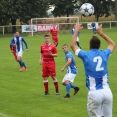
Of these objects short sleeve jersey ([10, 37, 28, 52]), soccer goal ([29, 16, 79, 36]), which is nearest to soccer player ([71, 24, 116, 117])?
short sleeve jersey ([10, 37, 28, 52])

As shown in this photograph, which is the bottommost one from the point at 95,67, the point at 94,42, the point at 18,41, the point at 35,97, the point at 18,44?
the point at 35,97

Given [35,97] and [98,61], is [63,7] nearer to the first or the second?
[35,97]

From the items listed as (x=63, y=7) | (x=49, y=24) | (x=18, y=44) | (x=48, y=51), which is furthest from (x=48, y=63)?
(x=63, y=7)

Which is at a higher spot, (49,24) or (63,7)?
(63,7)

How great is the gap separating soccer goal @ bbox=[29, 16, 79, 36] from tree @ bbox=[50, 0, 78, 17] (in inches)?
796

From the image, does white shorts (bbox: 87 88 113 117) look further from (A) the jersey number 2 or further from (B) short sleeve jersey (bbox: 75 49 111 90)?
(A) the jersey number 2

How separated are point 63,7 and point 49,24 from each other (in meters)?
31.3

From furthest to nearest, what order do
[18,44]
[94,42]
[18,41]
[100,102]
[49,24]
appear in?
[49,24], [18,44], [18,41], [94,42], [100,102]

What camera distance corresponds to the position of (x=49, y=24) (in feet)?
173

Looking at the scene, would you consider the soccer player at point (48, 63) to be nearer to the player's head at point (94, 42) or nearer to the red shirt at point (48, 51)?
the red shirt at point (48, 51)

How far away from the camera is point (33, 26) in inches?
2021

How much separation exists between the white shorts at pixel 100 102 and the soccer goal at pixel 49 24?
44015 mm

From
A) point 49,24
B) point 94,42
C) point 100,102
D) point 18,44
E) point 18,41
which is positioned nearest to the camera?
point 100,102

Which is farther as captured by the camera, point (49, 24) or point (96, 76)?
point (49, 24)
